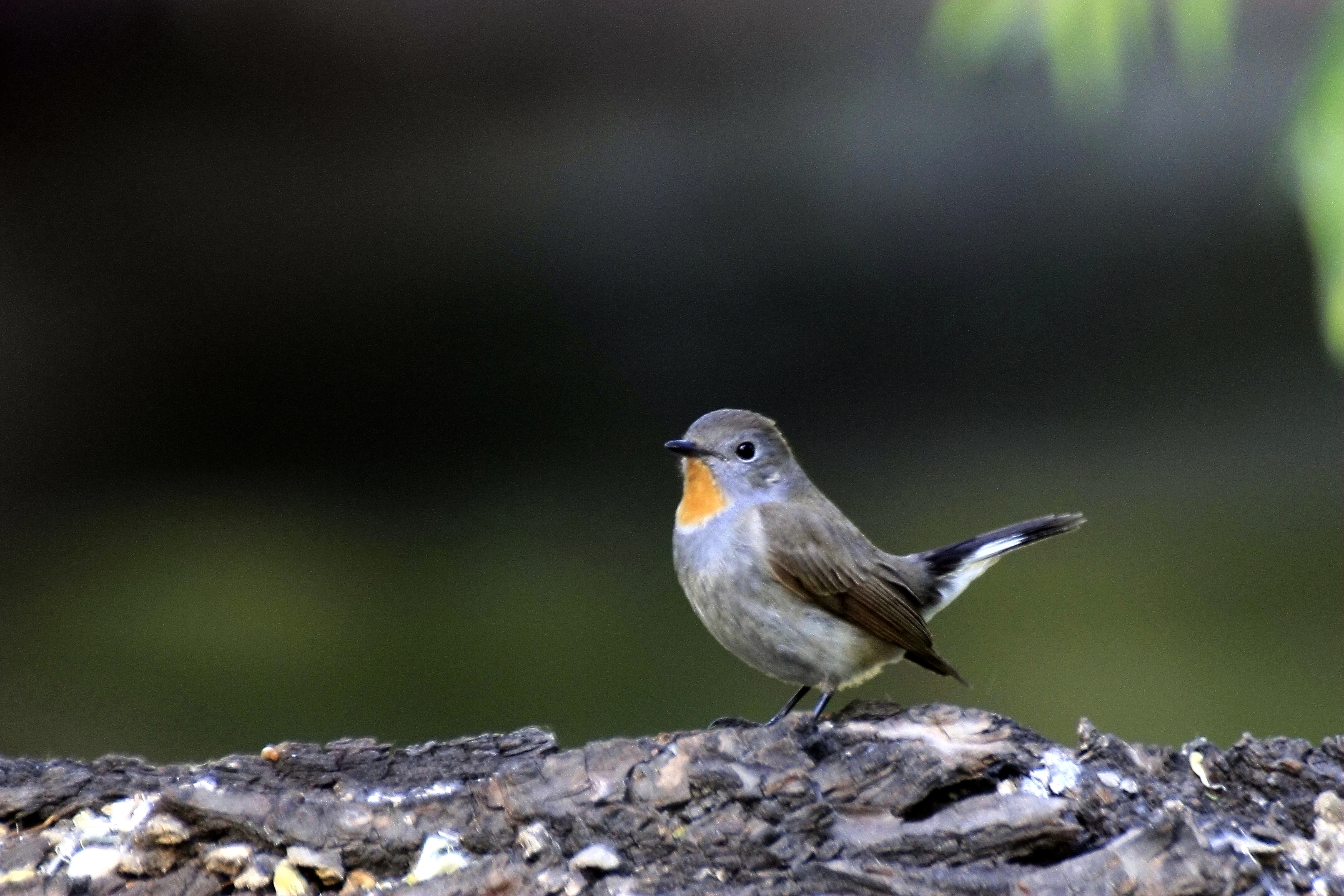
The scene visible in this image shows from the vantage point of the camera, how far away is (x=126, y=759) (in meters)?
2.32

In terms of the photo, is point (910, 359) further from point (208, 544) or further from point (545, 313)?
point (208, 544)

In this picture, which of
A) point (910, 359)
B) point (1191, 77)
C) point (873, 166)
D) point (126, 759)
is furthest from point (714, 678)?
point (126, 759)

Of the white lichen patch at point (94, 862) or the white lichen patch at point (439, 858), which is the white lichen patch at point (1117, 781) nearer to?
the white lichen patch at point (439, 858)

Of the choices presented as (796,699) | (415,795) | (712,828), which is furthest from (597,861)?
→ (796,699)

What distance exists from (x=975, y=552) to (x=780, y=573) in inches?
29.2

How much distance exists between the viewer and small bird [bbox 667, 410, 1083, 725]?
3.06 m

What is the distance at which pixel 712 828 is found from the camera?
6.23 ft

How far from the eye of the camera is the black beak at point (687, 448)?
3.23 meters

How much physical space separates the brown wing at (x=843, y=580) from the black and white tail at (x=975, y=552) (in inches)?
13.0

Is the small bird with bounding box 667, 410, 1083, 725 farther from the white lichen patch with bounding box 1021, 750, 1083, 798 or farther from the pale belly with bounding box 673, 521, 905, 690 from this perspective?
the white lichen patch with bounding box 1021, 750, 1083, 798

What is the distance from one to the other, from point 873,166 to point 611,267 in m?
1.43

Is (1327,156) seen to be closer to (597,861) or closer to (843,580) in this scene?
(843,580)

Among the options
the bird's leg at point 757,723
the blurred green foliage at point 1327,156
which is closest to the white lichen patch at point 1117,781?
the bird's leg at point 757,723

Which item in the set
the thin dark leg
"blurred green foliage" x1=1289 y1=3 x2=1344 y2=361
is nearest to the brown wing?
the thin dark leg
